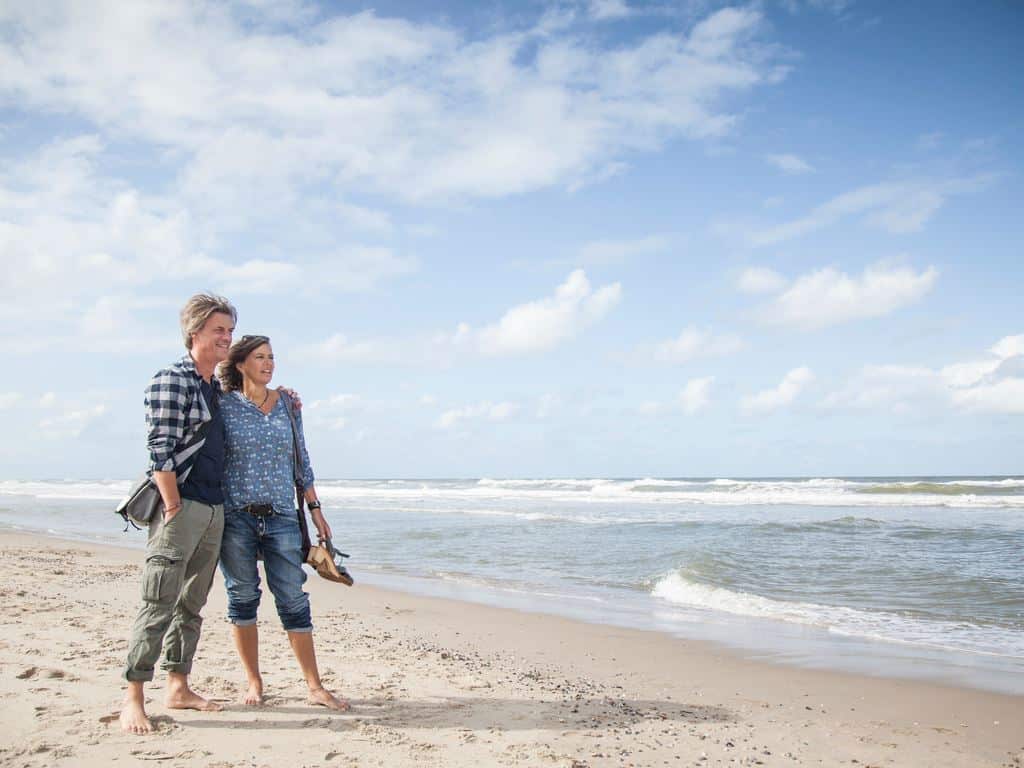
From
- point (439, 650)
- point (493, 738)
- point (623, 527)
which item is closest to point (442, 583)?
point (439, 650)

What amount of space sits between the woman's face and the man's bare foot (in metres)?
1.63

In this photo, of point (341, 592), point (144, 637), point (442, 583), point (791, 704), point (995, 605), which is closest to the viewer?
point (144, 637)

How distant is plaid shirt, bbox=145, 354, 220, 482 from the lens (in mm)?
3385

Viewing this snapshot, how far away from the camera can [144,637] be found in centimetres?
344

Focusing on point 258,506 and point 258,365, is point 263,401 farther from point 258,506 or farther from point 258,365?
point 258,506

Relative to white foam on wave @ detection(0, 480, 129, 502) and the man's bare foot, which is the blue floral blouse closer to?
the man's bare foot

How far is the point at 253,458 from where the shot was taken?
3748 mm

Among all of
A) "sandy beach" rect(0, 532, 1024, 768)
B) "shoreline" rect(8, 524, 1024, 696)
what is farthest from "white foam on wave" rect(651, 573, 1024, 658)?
"sandy beach" rect(0, 532, 1024, 768)

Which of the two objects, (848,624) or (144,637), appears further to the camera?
(848,624)

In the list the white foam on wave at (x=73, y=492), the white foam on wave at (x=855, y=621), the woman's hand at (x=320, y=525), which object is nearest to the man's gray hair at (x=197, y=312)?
the woman's hand at (x=320, y=525)

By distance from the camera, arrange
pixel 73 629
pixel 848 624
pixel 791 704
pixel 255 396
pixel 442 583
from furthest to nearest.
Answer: pixel 442 583
pixel 848 624
pixel 73 629
pixel 791 704
pixel 255 396

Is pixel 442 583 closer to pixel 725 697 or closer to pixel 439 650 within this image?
pixel 439 650

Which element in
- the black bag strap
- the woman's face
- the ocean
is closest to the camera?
the woman's face

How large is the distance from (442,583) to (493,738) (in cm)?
661
